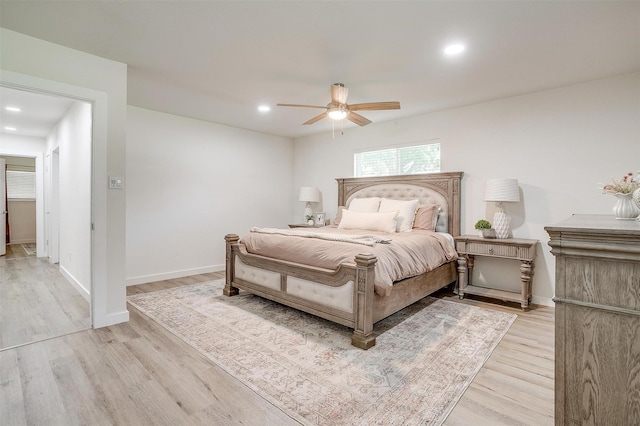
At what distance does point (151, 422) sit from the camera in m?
1.67

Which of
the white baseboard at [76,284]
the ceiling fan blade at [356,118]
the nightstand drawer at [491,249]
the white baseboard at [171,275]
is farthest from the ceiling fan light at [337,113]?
the white baseboard at [171,275]

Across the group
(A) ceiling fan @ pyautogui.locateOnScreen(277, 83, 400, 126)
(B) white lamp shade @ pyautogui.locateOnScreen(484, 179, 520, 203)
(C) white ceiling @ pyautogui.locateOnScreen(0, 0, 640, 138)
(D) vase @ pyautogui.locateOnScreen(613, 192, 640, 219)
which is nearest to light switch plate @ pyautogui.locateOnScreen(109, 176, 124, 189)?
(C) white ceiling @ pyautogui.locateOnScreen(0, 0, 640, 138)

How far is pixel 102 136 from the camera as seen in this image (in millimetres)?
2914

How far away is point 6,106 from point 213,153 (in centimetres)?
284

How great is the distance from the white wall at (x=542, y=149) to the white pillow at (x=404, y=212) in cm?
74

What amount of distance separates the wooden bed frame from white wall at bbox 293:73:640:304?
290 millimetres

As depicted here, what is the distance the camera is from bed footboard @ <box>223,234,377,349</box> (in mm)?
2498

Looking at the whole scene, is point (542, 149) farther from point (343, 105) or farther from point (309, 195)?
point (309, 195)

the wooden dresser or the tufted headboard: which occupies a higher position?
the tufted headboard

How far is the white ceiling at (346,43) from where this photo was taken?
2.14 meters

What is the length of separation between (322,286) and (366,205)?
2.15 m

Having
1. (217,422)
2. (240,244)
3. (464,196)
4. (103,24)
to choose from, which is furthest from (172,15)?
(464,196)

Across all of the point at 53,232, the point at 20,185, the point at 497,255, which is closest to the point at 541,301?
the point at 497,255

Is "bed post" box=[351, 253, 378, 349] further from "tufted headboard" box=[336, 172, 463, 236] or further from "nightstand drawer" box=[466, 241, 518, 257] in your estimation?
"tufted headboard" box=[336, 172, 463, 236]
